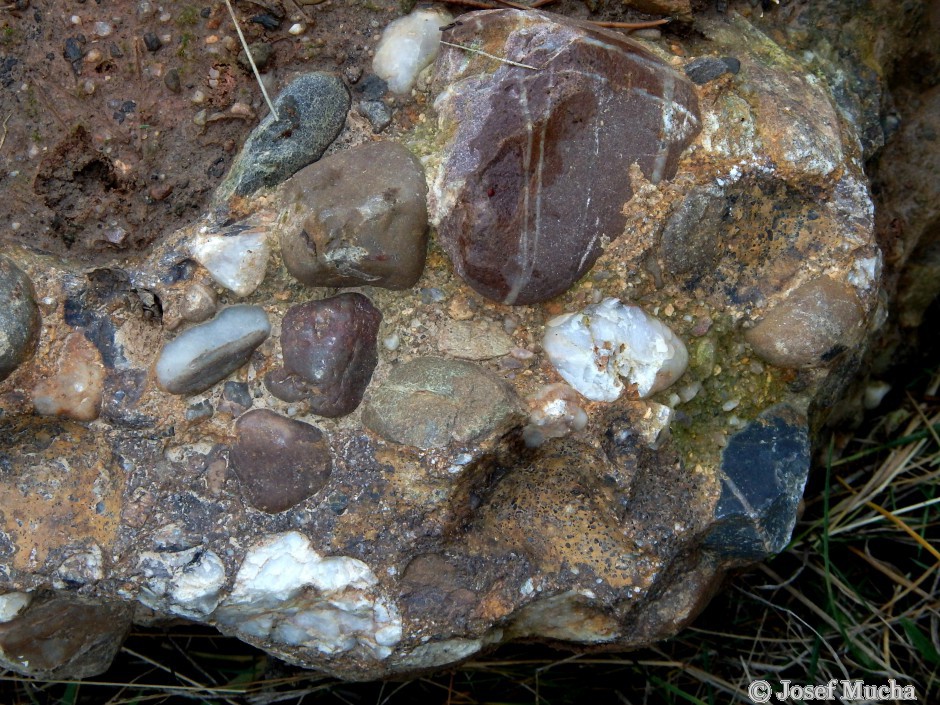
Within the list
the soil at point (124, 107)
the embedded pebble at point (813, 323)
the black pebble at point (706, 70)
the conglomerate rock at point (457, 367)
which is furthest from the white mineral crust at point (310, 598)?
the black pebble at point (706, 70)

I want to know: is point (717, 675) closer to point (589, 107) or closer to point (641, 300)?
point (641, 300)

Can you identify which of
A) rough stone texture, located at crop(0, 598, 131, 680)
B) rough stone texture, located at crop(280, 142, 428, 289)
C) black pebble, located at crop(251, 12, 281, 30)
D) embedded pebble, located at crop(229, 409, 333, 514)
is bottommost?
rough stone texture, located at crop(0, 598, 131, 680)

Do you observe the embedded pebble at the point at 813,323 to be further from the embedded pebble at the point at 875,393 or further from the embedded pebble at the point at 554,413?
the embedded pebble at the point at 875,393

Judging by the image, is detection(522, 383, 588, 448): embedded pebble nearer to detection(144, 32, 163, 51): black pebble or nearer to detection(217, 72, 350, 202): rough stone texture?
detection(217, 72, 350, 202): rough stone texture

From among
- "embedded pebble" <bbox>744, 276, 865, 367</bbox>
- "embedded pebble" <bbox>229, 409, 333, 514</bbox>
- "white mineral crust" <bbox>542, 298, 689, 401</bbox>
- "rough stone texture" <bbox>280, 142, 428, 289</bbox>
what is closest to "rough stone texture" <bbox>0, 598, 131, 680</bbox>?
"embedded pebble" <bbox>229, 409, 333, 514</bbox>

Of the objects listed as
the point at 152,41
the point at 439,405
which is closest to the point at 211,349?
the point at 439,405

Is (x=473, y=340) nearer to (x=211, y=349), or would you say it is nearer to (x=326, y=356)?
(x=326, y=356)
